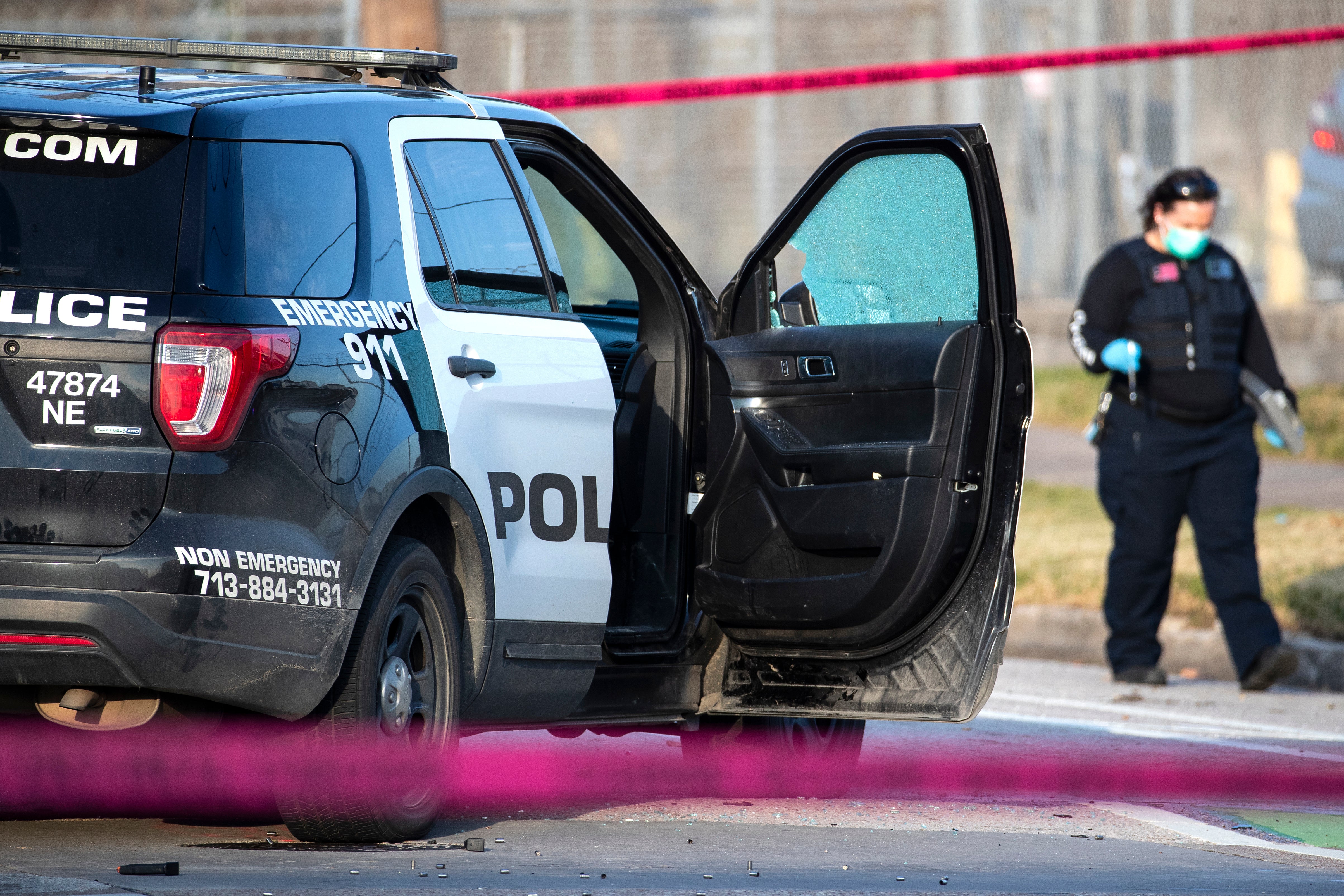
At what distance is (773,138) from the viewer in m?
15.1

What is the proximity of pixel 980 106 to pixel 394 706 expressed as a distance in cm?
1071

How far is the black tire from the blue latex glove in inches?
190

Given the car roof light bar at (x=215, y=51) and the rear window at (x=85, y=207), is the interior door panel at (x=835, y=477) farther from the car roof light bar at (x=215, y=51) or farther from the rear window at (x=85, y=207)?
the rear window at (x=85, y=207)

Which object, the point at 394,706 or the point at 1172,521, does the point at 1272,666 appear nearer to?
the point at 1172,521

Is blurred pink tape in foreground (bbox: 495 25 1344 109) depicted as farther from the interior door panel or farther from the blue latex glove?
the interior door panel

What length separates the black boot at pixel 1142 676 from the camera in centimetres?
948

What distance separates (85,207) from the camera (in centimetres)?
462

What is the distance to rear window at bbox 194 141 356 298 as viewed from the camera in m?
4.65

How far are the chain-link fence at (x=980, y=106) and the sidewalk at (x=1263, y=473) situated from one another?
1073mm

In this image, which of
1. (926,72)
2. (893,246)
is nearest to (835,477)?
(893,246)

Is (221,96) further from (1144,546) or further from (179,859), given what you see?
(1144,546)

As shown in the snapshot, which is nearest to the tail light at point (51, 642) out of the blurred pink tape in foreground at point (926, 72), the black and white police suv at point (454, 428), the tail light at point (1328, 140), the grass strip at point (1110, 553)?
the black and white police suv at point (454, 428)

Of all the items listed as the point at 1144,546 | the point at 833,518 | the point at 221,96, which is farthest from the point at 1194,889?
the point at 1144,546

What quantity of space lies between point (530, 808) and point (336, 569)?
152 centimetres
